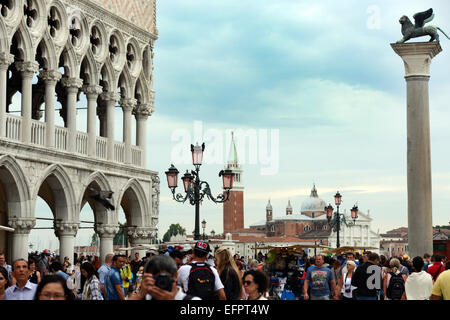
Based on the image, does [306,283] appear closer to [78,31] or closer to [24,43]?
[24,43]

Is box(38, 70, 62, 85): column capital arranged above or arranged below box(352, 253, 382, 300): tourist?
above

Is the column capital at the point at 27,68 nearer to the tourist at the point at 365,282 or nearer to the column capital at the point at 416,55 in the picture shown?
the column capital at the point at 416,55

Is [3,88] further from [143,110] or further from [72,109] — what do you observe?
[143,110]

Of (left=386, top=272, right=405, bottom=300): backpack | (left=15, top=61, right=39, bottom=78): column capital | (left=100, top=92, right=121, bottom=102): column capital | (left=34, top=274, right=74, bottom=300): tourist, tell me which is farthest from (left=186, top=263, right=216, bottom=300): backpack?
(left=100, top=92, right=121, bottom=102): column capital

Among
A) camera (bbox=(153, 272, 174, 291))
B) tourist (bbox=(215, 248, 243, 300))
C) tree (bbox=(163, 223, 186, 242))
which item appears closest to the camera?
camera (bbox=(153, 272, 174, 291))

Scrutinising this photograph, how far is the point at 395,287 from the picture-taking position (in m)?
12.6

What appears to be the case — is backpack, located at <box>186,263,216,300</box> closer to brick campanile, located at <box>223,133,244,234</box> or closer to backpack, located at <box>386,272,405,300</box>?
backpack, located at <box>386,272,405,300</box>

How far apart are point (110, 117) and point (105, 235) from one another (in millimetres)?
3696

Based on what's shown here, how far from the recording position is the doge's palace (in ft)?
75.9

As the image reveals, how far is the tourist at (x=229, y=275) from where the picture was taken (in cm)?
938

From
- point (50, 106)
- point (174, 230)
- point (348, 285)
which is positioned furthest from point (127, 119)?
point (174, 230)

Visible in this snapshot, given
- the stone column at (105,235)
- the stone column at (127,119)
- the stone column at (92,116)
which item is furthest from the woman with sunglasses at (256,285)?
the stone column at (127,119)

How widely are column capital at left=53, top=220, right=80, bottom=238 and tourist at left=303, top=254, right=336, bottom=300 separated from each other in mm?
13998

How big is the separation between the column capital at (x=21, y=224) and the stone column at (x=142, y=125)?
23.0ft
